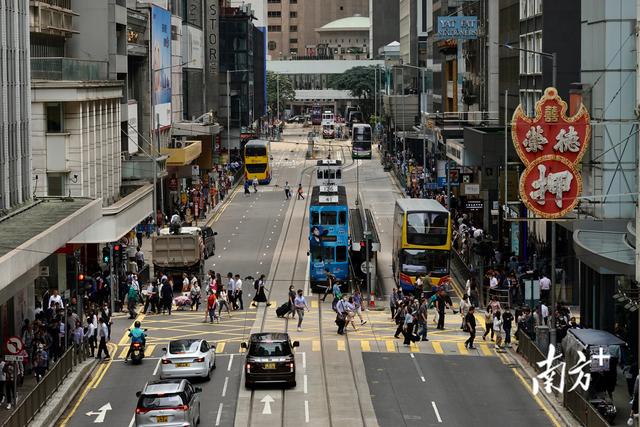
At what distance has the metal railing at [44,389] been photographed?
105 feet

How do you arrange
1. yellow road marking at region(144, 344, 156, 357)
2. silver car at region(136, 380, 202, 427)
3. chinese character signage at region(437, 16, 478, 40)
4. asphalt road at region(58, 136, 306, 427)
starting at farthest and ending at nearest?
1. chinese character signage at region(437, 16, 478, 40)
2. yellow road marking at region(144, 344, 156, 357)
3. asphalt road at region(58, 136, 306, 427)
4. silver car at region(136, 380, 202, 427)

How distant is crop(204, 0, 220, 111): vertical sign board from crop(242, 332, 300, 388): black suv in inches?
3474

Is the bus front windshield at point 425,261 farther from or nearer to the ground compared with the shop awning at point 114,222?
nearer to the ground

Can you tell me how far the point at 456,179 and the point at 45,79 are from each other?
34.3m

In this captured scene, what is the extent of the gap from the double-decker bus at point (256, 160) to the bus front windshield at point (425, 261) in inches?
2205

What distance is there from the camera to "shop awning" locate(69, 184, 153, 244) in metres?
53.4

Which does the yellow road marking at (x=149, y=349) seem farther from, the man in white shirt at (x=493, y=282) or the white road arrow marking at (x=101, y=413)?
the man in white shirt at (x=493, y=282)

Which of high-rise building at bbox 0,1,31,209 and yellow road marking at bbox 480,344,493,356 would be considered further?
yellow road marking at bbox 480,344,493,356

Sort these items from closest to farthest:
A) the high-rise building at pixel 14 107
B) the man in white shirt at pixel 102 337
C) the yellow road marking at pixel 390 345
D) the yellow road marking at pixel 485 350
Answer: the man in white shirt at pixel 102 337 < the high-rise building at pixel 14 107 < the yellow road marking at pixel 485 350 < the yellow road marking at pixel 390 345

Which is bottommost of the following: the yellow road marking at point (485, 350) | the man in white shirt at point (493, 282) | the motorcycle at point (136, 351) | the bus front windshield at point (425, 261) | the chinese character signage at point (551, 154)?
the yellow road marking at point (485, 350)

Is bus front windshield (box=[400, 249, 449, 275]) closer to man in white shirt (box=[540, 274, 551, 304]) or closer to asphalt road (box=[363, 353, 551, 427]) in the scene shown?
man in white shirt (box=[540, 274, 551, 304])

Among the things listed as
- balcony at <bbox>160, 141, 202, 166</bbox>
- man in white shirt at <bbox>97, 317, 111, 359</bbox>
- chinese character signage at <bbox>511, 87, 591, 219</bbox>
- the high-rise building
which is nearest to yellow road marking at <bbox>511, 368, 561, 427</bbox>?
chinese character signage at <bbox>511, 87, 591, 219</bbox>

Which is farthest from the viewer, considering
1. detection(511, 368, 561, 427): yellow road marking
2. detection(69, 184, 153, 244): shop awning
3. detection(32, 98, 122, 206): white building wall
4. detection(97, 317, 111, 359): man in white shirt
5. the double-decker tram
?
the double-decker tram

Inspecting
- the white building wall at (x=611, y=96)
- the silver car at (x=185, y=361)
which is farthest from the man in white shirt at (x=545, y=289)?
the silver car at (x=185, y=361)
